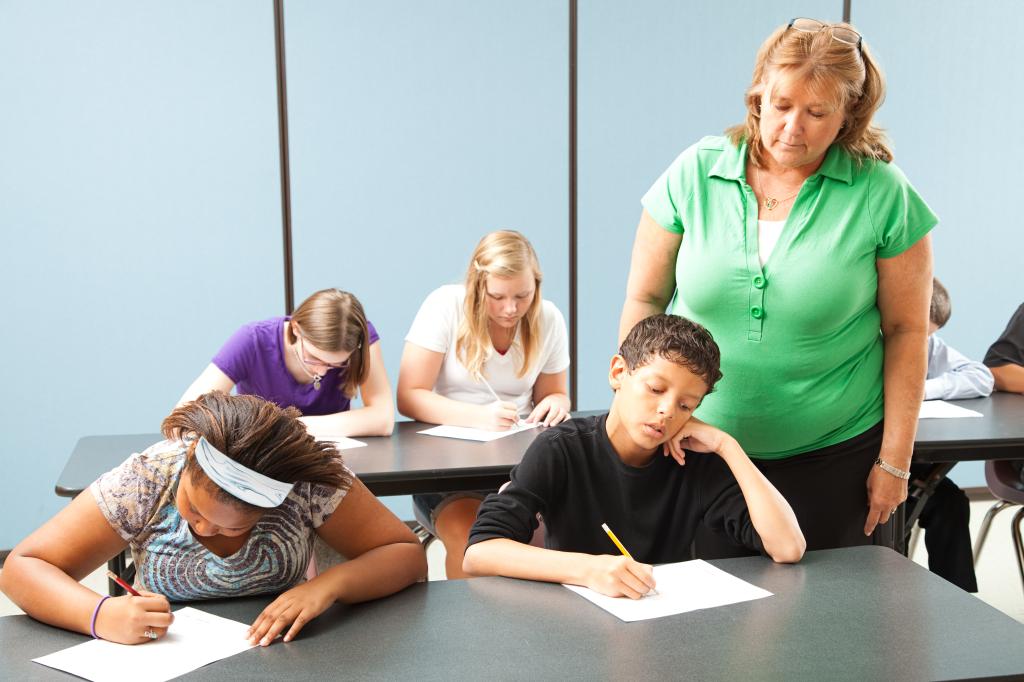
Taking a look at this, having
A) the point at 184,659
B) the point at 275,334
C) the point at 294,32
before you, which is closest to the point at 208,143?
the point at 294,32

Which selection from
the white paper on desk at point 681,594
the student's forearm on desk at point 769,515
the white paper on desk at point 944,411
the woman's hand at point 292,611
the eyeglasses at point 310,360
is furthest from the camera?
the white paper on desk at point 944,411

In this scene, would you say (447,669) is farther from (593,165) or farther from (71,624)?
(593,165)

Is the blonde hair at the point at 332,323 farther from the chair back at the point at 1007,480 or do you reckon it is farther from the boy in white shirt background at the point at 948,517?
the chair back at the point at 1007,480

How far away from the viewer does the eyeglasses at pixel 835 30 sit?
178 cm

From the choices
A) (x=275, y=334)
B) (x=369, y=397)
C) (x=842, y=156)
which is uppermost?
(x=842, y=156)

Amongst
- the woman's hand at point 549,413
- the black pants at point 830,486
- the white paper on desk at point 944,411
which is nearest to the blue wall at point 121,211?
the woman's hand at point 549,413

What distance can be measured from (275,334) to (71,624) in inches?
65.2

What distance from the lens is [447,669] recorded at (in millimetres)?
1286

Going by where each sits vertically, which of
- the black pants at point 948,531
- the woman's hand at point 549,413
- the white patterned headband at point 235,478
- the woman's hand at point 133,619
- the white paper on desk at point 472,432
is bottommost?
the black pants at point 948,531

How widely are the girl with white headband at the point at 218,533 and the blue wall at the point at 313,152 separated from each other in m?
2.72

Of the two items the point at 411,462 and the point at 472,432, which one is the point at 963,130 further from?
the point at 411,462

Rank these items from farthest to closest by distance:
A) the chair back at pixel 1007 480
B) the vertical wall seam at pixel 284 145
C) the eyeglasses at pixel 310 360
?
the vertical wall seam at pixel 284 145 < the chair back at pixel 1007 480 < the eyeglasses at pixel 310 360

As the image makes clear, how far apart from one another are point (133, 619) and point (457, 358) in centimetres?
188

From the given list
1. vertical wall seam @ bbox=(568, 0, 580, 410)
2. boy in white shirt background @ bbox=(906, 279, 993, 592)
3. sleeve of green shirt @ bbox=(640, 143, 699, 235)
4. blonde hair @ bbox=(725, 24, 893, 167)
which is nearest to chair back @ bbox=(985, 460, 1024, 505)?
boy in white shirt background @ bbox=(906, 279, 993, 592)
